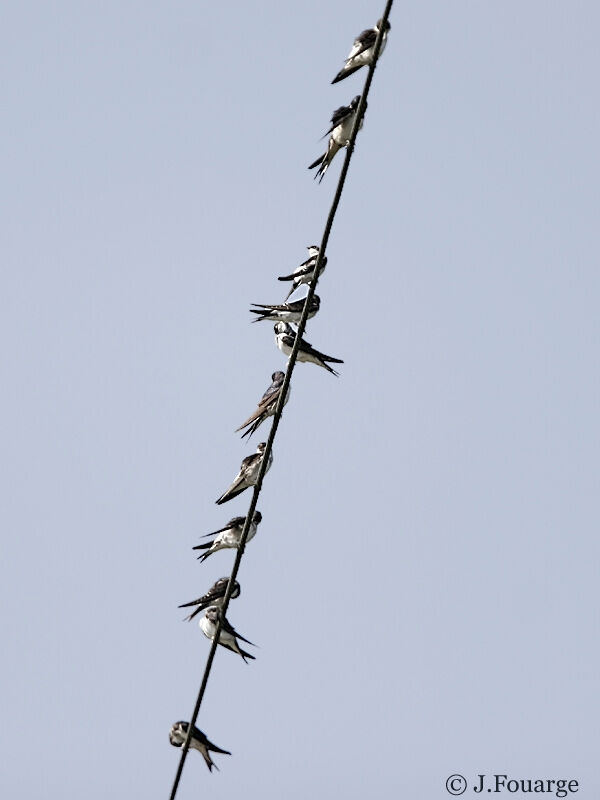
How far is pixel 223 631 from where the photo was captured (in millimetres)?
9852

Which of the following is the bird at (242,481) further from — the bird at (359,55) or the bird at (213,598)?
the bird at (359,55)

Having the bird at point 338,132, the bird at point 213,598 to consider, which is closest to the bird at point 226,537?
the bird at point 213,598

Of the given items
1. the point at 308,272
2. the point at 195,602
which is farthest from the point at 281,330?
the point at 195,602

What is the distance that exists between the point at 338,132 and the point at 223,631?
3.85m

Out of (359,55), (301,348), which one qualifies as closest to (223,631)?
(301,348)

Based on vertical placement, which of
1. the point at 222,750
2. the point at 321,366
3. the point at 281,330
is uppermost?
the point at 281,330

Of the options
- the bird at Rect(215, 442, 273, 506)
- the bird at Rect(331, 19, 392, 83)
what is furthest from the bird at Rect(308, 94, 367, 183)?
the bird at Rect(215, 442, 273, 506)

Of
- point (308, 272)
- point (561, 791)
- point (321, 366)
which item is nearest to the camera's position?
point (321, 366)

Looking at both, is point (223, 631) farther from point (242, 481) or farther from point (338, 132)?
point (338, 132)

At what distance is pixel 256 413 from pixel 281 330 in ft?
6.23

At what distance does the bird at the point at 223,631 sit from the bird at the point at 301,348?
6.18ft

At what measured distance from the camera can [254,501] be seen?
7934mm

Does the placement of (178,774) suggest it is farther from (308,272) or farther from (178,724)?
(308,272)

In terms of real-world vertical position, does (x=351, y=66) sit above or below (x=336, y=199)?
above
